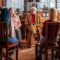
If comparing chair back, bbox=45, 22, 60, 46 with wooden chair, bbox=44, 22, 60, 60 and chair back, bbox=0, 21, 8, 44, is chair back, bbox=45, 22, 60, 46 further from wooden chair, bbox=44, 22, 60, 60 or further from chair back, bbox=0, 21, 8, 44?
chair back, bbox=0, 21, 8, 44

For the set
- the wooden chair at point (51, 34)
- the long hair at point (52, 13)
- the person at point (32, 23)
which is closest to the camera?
the wooden chair at point (51, 34)

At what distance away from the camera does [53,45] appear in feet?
11.3

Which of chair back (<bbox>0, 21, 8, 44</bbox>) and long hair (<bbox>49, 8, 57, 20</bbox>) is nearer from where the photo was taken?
chair back (<bbox>0, 21, 8, 44</bbox>)

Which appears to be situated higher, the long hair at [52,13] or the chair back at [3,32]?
the long hair at [52,13]

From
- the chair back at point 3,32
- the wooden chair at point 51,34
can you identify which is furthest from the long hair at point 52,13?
the chair back at point 3,32

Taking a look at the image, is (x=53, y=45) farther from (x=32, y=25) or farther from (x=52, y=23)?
(x=32, y=25)

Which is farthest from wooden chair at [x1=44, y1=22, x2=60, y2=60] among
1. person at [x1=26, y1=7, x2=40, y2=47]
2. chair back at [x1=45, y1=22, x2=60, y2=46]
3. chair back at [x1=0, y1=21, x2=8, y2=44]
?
person at [x1=26, y1=7, x2=40, y2=47]

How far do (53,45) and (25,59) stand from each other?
1.02 meters

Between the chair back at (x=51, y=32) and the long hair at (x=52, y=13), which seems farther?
the long hair at (x=52, y=13)

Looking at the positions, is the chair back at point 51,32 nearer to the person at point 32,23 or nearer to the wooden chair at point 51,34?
the wooden chair at point 51,34

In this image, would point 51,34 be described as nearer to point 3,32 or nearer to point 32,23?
point 3,32

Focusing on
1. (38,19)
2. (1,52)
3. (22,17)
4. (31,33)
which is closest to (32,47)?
(31,33)

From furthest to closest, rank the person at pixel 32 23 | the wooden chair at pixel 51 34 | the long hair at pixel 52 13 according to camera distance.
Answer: the person at pixel 32 23, the long hair at pixel 52 13, the wooden chair at pixel 51 34

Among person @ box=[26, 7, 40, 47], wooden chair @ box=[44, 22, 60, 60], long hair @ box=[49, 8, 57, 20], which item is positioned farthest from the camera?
person @ box=[26, 7, 40, 47]
